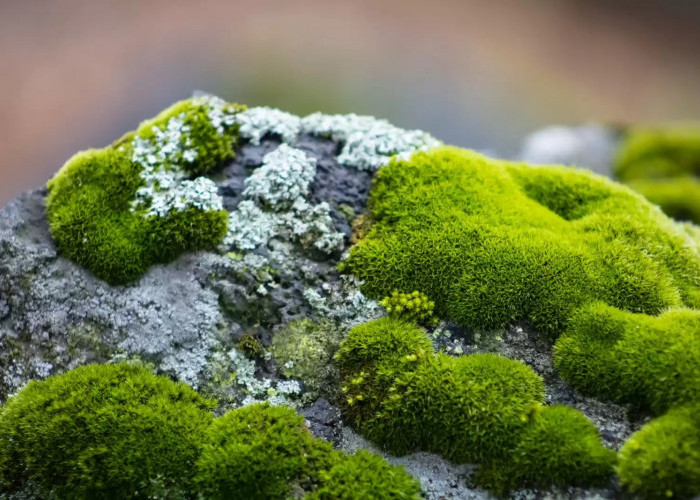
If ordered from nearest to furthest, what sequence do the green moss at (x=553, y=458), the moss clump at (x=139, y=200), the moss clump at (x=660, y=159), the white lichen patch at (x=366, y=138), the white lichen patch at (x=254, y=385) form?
the green moss at (x=553, y=458), the white lichen patch at (x=254, y=385), the moss clump at (x=139, y=200), the white lichen patch at (x=366, y=138), the moss clump at (x=660, y=159)

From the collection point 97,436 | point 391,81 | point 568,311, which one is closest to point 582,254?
point 568,311

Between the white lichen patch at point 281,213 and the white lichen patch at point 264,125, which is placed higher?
the white lichen patch at point 264,125

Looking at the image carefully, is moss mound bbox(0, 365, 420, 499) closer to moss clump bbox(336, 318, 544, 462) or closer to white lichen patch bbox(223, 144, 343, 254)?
moss clump bbox(336, 318, 544, 462)

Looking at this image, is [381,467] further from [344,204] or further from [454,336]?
[344,204]

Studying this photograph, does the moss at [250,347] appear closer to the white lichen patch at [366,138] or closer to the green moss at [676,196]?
the white lichen patch at [366,138]

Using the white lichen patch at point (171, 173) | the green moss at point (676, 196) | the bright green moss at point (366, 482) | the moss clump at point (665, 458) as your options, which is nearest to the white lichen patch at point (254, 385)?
the bright green moss at point (366, 482)

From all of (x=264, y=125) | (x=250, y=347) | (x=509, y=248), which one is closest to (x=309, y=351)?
(x=250, y=347)
